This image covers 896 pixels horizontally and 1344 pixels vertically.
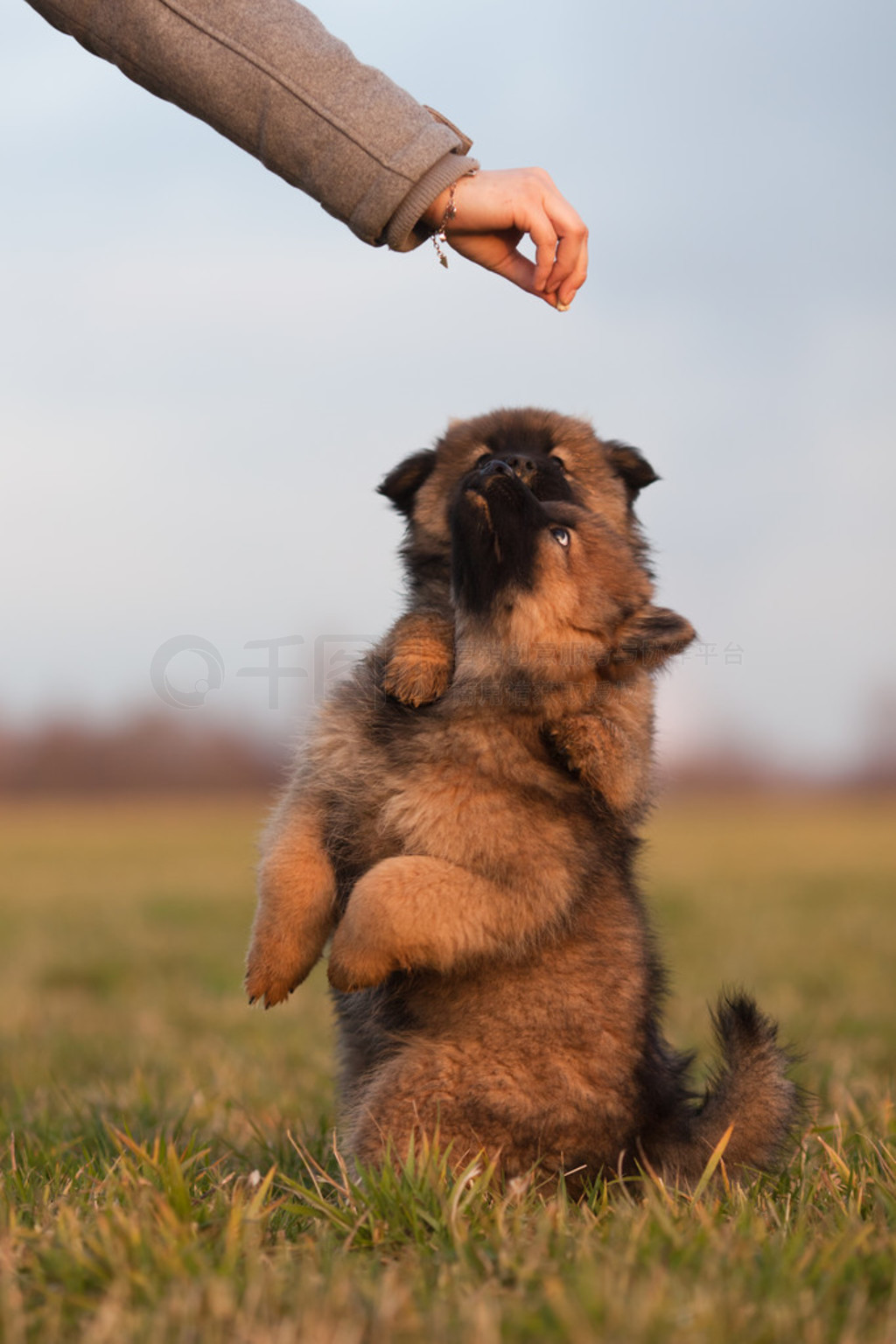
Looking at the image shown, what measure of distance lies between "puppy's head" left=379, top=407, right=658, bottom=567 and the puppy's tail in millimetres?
1639

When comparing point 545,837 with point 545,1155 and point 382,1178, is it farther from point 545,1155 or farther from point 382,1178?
point 382,1178

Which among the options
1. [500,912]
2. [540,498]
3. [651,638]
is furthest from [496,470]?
[500,912]

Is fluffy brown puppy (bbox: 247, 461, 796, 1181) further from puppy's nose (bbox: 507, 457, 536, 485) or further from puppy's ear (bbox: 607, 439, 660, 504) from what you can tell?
puppy's ear (bbox: 607, 439, 660, 504)

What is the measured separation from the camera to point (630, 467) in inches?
168

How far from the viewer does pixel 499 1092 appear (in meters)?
2.81

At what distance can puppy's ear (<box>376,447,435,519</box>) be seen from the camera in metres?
4.14

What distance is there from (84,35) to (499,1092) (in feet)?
8.49

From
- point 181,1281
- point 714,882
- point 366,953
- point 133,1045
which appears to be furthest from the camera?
point 714,882

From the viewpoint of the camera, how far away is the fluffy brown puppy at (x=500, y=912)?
2.81 metres

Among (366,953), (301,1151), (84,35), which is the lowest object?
(301,1151)

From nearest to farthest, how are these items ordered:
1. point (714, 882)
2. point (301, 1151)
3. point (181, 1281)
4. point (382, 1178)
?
point (181, 1281), point (382, 1178), point (301, 1151), point (714, 882)

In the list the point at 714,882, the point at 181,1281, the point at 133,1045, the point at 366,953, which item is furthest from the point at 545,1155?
the point at 714,882

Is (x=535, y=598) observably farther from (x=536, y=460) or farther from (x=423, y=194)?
(x=423, y=194)

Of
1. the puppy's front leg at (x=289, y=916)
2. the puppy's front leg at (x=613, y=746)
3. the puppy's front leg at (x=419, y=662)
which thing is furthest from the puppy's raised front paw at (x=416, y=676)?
the puppy's front leg at (x=289, y=916)
